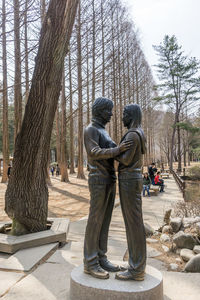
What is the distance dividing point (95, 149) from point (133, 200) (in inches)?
30.7

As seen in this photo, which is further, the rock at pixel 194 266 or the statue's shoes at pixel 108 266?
the rock at pixel 194 266

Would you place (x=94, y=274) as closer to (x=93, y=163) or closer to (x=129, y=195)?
(x=129, y=195)

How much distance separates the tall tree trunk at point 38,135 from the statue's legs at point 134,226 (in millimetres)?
3222

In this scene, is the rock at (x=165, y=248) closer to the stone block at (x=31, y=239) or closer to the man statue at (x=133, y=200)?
the stone block at (x=31, y=239)

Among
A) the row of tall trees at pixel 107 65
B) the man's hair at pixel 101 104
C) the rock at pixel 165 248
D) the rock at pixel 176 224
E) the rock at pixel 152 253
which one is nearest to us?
the man's hair at pixel 101 104

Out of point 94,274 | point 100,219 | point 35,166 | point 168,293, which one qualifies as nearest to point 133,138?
point 100,219

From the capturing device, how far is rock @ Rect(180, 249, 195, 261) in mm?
4676

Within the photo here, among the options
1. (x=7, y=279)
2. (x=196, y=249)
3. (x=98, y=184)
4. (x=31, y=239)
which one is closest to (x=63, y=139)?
(x=31, y=239)

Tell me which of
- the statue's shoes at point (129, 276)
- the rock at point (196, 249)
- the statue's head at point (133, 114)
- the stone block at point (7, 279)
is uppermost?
the statue's head at point (133, 114)

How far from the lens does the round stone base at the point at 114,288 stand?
8.87 ft

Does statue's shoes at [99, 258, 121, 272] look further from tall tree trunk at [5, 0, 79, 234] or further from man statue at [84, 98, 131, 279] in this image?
tall tree trunk at [5, 0, 79, 234]

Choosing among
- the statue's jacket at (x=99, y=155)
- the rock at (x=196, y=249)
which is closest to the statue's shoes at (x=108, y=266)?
the statue's jacket at (x=99, y=155)

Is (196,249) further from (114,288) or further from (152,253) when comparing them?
(114,288)

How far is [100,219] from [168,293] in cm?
139
